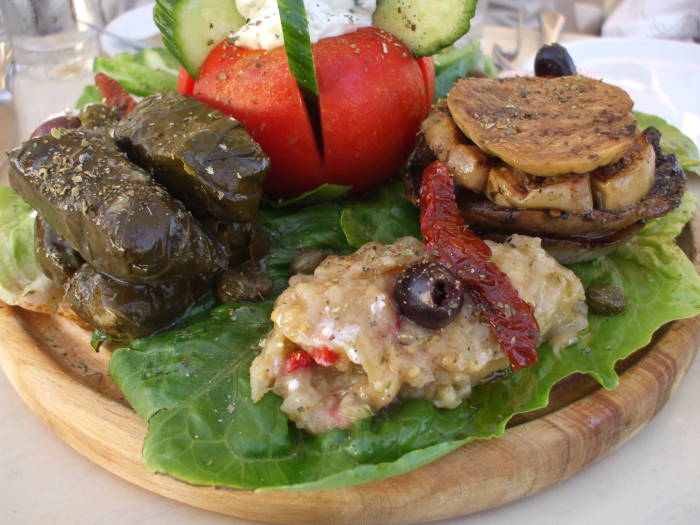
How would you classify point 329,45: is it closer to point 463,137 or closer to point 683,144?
point 463,137

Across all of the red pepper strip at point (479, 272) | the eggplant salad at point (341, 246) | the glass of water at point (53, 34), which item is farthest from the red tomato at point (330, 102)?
the glass of water at point (53, 34)

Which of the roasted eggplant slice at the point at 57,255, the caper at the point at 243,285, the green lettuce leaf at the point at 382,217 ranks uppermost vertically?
the roasted eggplant slice at the point at 57,255

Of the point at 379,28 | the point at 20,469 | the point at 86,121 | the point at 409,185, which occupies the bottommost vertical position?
the point at 20,469

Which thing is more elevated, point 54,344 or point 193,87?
point 193,87

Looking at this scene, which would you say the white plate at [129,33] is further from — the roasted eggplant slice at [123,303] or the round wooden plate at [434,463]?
the round wooden plate at [434,463]

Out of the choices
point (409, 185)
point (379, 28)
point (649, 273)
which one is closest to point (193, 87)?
point (379, 28)

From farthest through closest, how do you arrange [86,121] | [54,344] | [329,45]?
1. [86,121]
2. [329,45]
3. [54,344]

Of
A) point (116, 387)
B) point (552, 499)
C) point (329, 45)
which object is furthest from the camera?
point (329, 45)

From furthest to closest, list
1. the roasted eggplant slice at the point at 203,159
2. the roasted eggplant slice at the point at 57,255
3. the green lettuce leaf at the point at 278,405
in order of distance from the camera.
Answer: the roasted eggplant slice at the point at 57,255 → the roasted eggplant slice at the point at 203,159 → the green lettuce leaf at the point at 278,405
